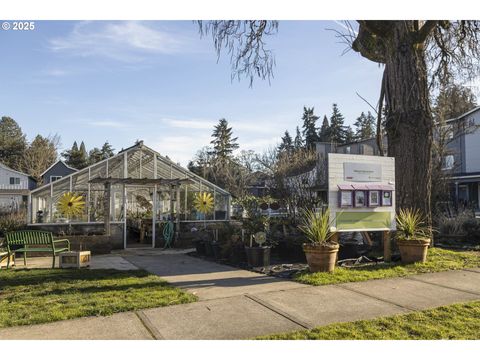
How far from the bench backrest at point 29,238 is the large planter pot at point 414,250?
801cm

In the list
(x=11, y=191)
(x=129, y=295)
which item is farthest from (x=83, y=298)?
(x=11, y=191)

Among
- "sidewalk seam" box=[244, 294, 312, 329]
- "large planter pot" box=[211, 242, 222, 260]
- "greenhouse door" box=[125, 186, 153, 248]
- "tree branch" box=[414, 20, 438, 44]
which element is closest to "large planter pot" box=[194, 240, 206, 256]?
"large planter pot" box=[211, 242, 222, 260]

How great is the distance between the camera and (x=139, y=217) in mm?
18234

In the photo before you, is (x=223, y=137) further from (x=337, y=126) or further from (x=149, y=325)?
(x=149, y=325)

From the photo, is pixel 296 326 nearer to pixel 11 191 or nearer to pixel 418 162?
pixel 418 162

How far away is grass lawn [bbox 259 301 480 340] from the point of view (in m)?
4.11

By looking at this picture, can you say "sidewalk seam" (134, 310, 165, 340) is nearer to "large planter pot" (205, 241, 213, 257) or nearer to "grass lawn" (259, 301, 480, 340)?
"grass lawn" (259, 301, 480, 340)

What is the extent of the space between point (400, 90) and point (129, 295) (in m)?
7.91

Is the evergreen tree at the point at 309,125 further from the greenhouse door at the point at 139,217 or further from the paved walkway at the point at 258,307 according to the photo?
the paved walkway at the point at 258,307

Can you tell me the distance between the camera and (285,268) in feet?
28.3

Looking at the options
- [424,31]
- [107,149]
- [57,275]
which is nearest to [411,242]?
[424,31]

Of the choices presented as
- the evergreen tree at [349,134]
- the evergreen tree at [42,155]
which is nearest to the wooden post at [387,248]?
the evergreen tree at [42,155]

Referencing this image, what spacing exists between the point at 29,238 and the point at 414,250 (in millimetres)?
8684

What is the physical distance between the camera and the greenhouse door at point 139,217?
16.1m
